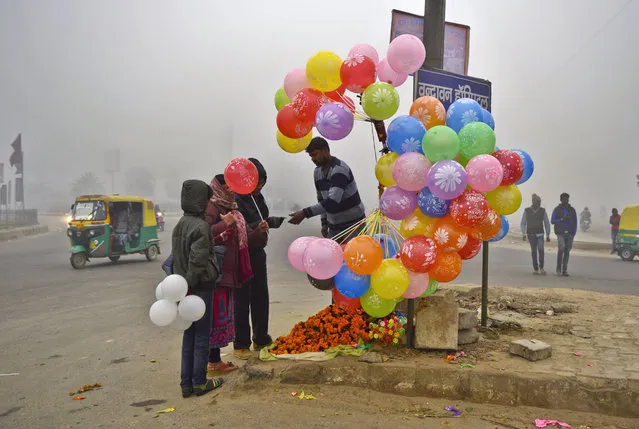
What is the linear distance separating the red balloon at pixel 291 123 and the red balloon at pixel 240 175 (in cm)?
46

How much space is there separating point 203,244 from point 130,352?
2376 millimetres

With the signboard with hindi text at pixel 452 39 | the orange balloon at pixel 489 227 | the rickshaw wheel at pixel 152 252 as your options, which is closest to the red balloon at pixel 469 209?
the orange balloon at pixel 489 227

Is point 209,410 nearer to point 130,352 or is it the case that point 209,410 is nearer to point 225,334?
point 225,334

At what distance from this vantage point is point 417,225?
12.7 feet

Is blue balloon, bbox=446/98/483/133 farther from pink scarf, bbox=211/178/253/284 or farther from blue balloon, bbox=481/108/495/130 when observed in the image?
pink scarf, bbox=211/178/253/284

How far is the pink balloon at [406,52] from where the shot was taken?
3.87 m

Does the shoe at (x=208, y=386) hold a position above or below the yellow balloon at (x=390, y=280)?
below

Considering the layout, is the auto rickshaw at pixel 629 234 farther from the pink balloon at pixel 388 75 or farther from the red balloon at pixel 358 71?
the red balloon at pixel 358 71

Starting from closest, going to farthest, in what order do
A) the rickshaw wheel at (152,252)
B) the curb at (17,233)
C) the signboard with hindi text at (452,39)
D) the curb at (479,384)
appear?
the curb at (479,384)
the signboard with hindi text at (452,39)
the rickshaw wheel at (152,252)
the curb at (17,233)

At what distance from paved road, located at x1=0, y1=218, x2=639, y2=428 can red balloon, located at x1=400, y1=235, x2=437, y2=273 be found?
2.28 metres

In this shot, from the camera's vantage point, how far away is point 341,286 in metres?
3.81

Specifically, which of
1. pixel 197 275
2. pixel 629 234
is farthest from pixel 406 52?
pixel 629 234

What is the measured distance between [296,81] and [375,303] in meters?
2.27

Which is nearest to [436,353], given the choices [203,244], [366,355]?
[366,355]
